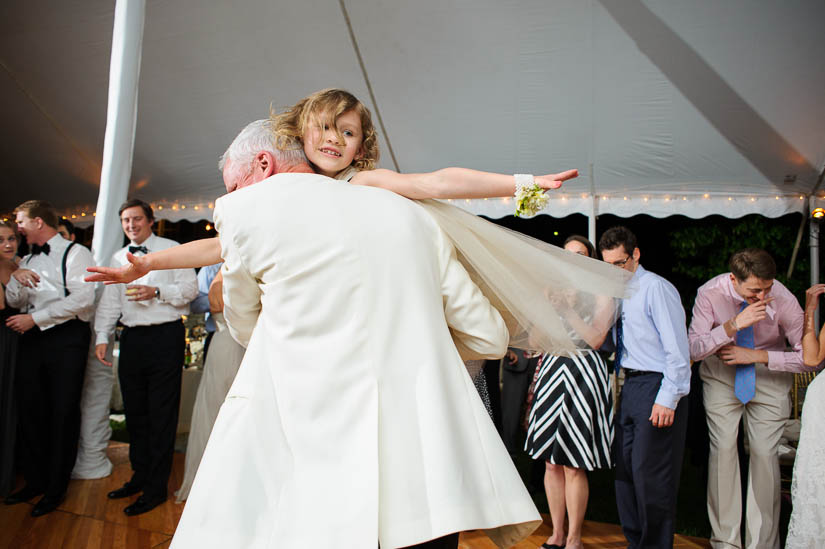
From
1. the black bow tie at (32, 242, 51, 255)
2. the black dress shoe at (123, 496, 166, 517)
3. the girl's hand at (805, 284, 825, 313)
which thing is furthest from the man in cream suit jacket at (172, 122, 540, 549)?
the black bow tie at (32, 242, 51, 255)

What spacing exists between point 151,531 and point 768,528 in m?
3.27

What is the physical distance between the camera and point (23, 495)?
3795mm

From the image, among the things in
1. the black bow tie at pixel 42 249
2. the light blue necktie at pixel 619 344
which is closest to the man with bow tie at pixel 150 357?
Answer: the black bow tie at pixel 42 249

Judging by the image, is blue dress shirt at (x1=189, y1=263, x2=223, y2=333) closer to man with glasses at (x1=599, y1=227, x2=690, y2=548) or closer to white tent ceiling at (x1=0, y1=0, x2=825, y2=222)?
white tent ceiling at (x1=0, y1=0, x2=825, y2=222)

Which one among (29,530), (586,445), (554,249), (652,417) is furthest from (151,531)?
(554,249)

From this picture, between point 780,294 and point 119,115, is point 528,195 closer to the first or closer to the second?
point 119,115

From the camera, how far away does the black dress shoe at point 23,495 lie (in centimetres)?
374

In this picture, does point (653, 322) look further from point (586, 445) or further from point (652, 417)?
point (586, 445)

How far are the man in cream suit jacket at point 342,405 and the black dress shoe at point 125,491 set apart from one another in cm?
319

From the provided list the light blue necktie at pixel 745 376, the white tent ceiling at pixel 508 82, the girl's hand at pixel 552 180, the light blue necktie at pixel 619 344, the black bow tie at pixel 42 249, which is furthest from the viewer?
the white tent ceiling at pixel 508 82

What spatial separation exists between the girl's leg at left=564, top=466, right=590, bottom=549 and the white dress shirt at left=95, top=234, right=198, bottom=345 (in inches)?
98.7

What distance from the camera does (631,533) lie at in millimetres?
3084

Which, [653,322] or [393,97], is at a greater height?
[393,97]

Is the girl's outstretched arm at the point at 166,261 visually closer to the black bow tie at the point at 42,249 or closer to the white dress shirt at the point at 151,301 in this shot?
the white dress shirt at the point at 151,301
